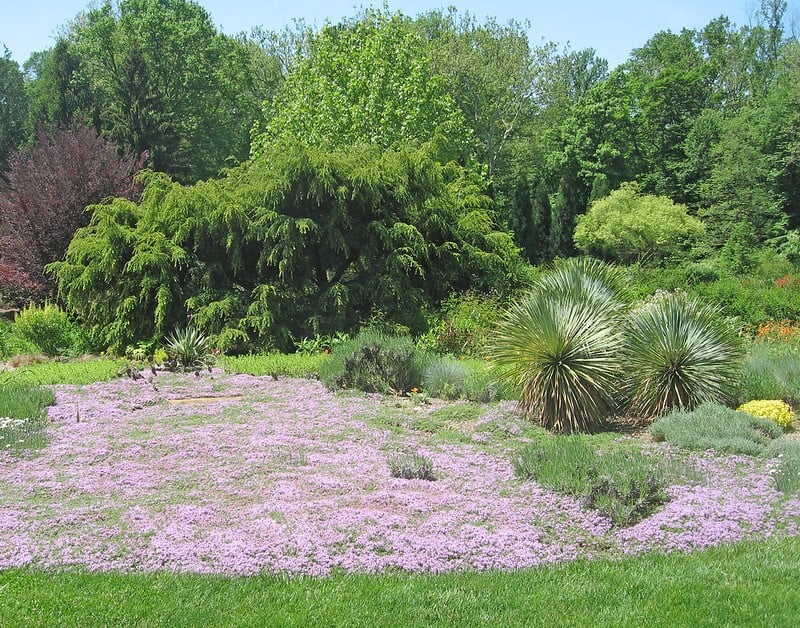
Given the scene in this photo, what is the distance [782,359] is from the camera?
9656 millimetres

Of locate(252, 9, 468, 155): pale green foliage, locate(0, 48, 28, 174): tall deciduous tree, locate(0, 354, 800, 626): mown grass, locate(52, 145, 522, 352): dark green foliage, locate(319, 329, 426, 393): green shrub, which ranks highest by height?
locate(0, 48, 28, 174): tall deciduous tree

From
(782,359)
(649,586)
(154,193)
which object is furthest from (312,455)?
(154,193)

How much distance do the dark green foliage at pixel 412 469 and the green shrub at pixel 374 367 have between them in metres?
3.41

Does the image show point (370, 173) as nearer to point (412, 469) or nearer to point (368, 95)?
point (412, 469)

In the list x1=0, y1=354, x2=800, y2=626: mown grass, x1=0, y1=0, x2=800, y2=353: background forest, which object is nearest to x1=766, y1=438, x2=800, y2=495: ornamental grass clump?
x1=0, y1=354, x2=800, y2=626: mown grass

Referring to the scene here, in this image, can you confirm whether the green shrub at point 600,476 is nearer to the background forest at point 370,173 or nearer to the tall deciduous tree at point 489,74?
the background forest at point 370,173

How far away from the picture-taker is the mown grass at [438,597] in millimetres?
3963

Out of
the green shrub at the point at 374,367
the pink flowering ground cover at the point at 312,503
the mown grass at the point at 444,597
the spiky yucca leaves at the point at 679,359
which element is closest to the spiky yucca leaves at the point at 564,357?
the spiky yucca leaves at the point at 679,359

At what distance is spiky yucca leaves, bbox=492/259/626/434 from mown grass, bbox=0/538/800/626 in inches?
129

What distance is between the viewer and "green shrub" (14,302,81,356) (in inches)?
541

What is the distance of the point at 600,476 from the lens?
18.7ft

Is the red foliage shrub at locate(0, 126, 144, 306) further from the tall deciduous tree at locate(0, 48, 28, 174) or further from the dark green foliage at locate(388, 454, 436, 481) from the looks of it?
the tall deciduous tree at locate(0, 48, 28, 174)

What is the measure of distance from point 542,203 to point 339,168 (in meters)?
19.2

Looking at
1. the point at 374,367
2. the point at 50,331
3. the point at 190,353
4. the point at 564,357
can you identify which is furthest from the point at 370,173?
the point at 564,357
